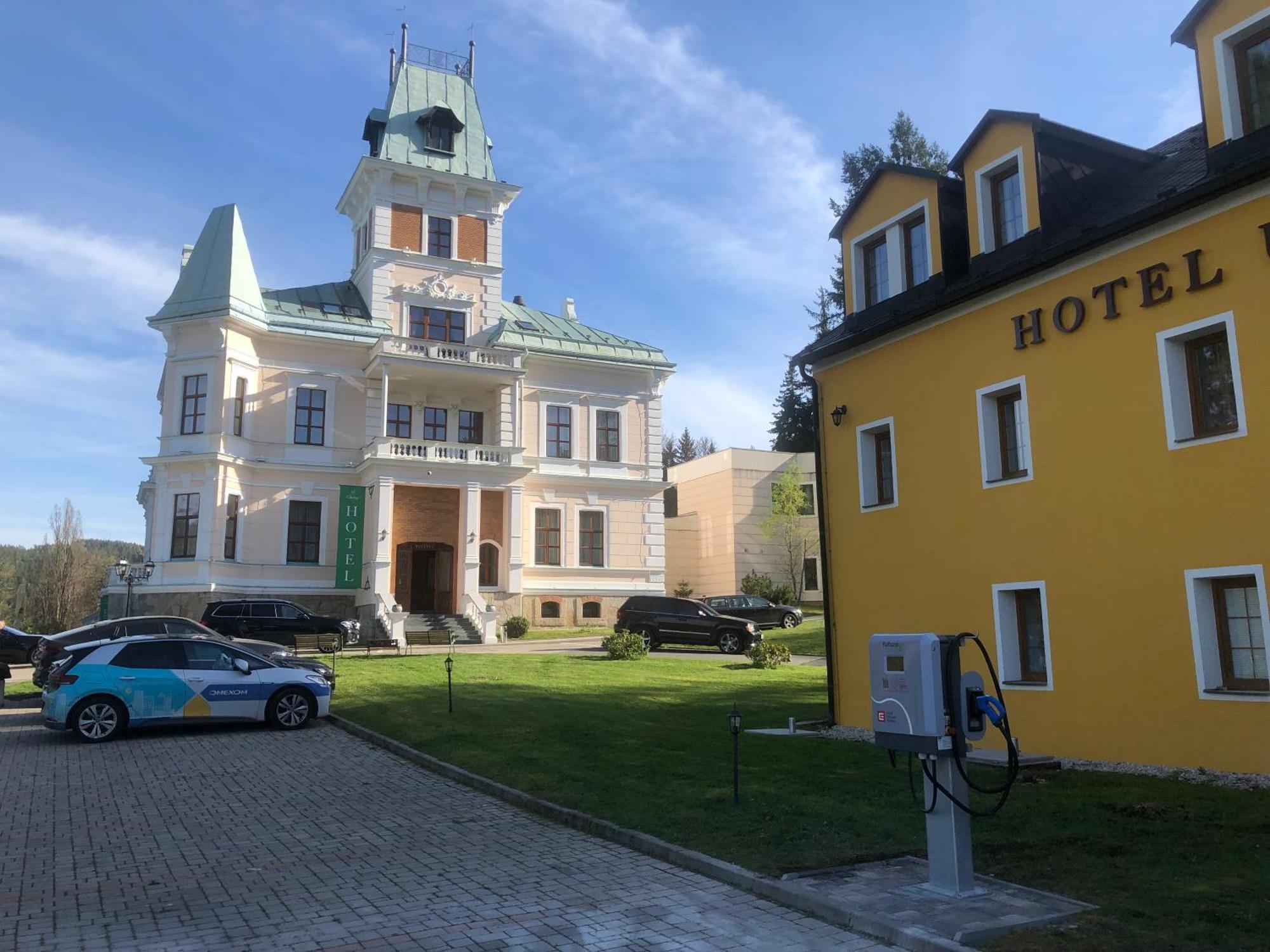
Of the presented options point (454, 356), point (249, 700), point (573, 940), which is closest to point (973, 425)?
point (573, 940)

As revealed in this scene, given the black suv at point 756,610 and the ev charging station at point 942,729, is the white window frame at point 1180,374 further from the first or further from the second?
the black suv at point 756,610

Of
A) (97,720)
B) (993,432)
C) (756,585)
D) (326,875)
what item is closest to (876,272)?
(993,432)

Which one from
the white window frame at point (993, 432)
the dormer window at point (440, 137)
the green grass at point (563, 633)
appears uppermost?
the dormer window at point (440, 137)

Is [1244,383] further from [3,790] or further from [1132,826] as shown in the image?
[3,790]

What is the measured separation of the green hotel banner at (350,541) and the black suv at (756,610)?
41.8 ft

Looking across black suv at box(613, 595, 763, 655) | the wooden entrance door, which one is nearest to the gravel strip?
black suv at box(613, 595, 763, 655)

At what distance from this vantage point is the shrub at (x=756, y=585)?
48.4m

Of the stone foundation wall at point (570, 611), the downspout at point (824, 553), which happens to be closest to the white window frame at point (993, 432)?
the downspout at point (824, 553)

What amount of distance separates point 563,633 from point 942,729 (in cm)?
2953

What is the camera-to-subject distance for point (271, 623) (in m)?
27.2

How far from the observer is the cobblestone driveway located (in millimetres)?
5785

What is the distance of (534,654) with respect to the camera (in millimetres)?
26000

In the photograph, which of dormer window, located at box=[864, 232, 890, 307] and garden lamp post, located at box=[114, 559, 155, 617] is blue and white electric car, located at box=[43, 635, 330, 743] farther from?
garden lamp post, located at box=[114, 559, 155, 617]

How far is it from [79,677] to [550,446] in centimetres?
2544
